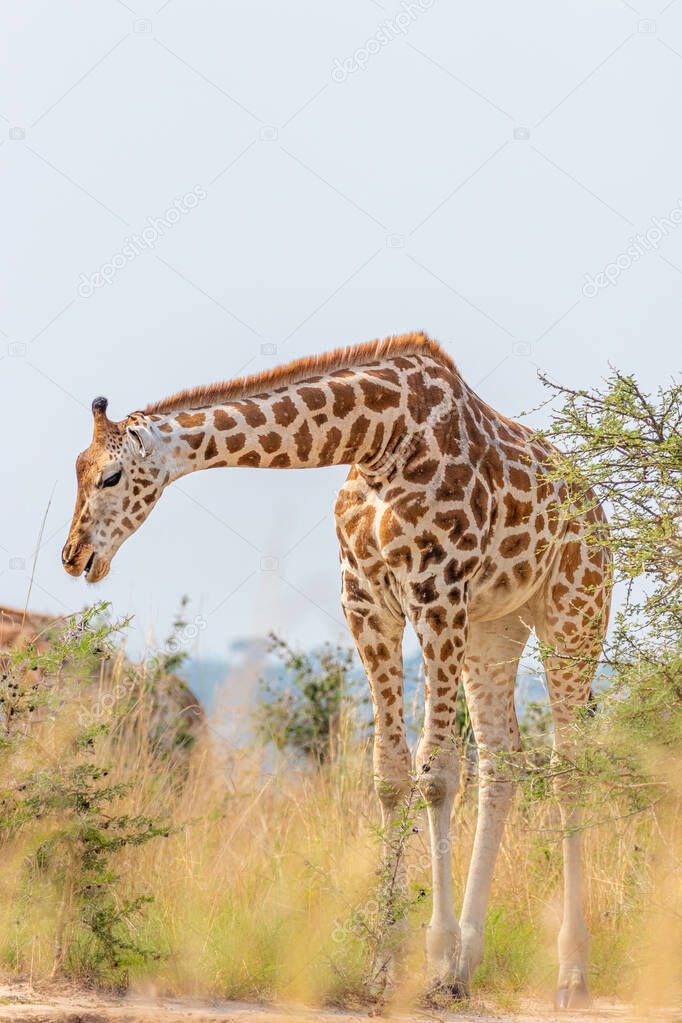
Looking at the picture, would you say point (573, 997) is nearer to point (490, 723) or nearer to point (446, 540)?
point (490, 723)

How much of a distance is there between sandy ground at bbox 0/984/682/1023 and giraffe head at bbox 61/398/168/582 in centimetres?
206

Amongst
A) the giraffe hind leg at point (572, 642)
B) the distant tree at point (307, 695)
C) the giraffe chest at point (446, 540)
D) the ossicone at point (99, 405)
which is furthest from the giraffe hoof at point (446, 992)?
the distant tree at point (307, 695)

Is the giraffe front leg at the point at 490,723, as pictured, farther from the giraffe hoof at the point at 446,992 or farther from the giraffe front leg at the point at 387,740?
the giraffe front leg at the point at 387,740

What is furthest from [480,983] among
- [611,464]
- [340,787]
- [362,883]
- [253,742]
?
[253,742]

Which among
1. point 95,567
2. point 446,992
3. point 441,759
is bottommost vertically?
point 446,992

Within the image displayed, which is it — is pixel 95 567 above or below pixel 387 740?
above

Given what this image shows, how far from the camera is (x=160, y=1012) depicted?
21.2ft

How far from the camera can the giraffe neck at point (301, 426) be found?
7105mm

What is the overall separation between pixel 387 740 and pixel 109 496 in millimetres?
2100

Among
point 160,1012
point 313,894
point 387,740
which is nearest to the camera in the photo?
point 160,1012

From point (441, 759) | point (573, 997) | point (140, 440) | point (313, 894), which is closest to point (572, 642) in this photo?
point (441, 759)

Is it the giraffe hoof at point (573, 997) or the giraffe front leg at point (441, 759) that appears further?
the giraffe hoof at point (573, 997)

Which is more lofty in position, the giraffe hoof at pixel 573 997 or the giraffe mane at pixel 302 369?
the giraffe mane at pixel 302 369

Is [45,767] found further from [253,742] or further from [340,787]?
Result: [253,742]
